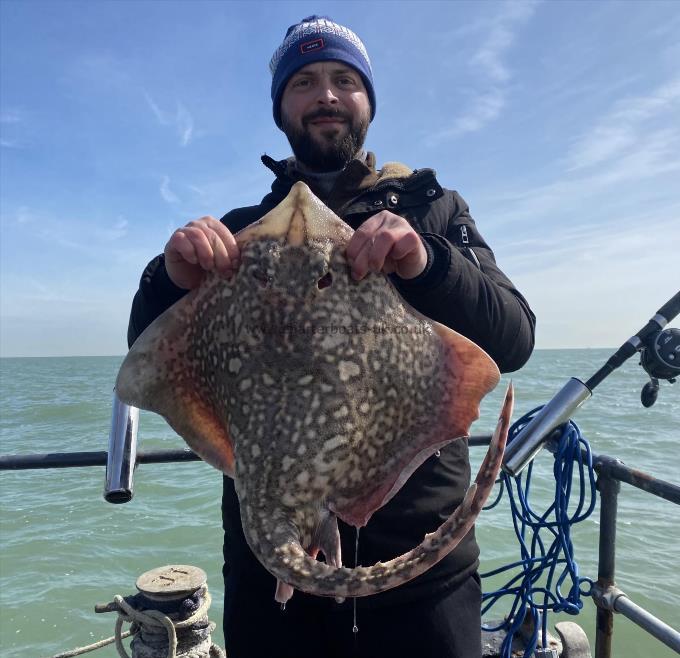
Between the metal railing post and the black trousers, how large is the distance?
48.0 inches

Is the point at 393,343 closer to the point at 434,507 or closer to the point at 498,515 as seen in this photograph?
the point at 434,507

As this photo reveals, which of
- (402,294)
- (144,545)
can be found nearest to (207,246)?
(402,294)

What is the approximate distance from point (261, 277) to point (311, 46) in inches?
68.0

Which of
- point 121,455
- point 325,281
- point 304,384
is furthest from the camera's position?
point 121,455

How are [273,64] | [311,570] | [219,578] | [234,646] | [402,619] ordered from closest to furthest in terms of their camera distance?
[311,570] < [402,619] < [234,646] < [273,64] < [219,578]

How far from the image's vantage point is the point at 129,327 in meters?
2.52

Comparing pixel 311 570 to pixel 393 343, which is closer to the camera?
pixel 311 570

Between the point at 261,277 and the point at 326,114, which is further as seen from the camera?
the point at 326,114

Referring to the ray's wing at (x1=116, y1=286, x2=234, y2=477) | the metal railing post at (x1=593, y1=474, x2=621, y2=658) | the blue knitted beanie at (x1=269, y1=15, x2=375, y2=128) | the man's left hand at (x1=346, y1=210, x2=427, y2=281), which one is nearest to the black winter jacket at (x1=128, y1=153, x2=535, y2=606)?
the man's left hand at (x1=346, y1=210, x2=427, y2=281)

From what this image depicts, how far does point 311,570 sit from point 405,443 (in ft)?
1.69

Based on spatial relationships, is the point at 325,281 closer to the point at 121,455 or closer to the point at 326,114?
the point at 326,114

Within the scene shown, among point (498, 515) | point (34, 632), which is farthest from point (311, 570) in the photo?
point (498, 515)

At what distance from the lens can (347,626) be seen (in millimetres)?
2295

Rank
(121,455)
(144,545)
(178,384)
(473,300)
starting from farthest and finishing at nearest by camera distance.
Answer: (144,545) < (121,455) < (473,300) < (178,384)
